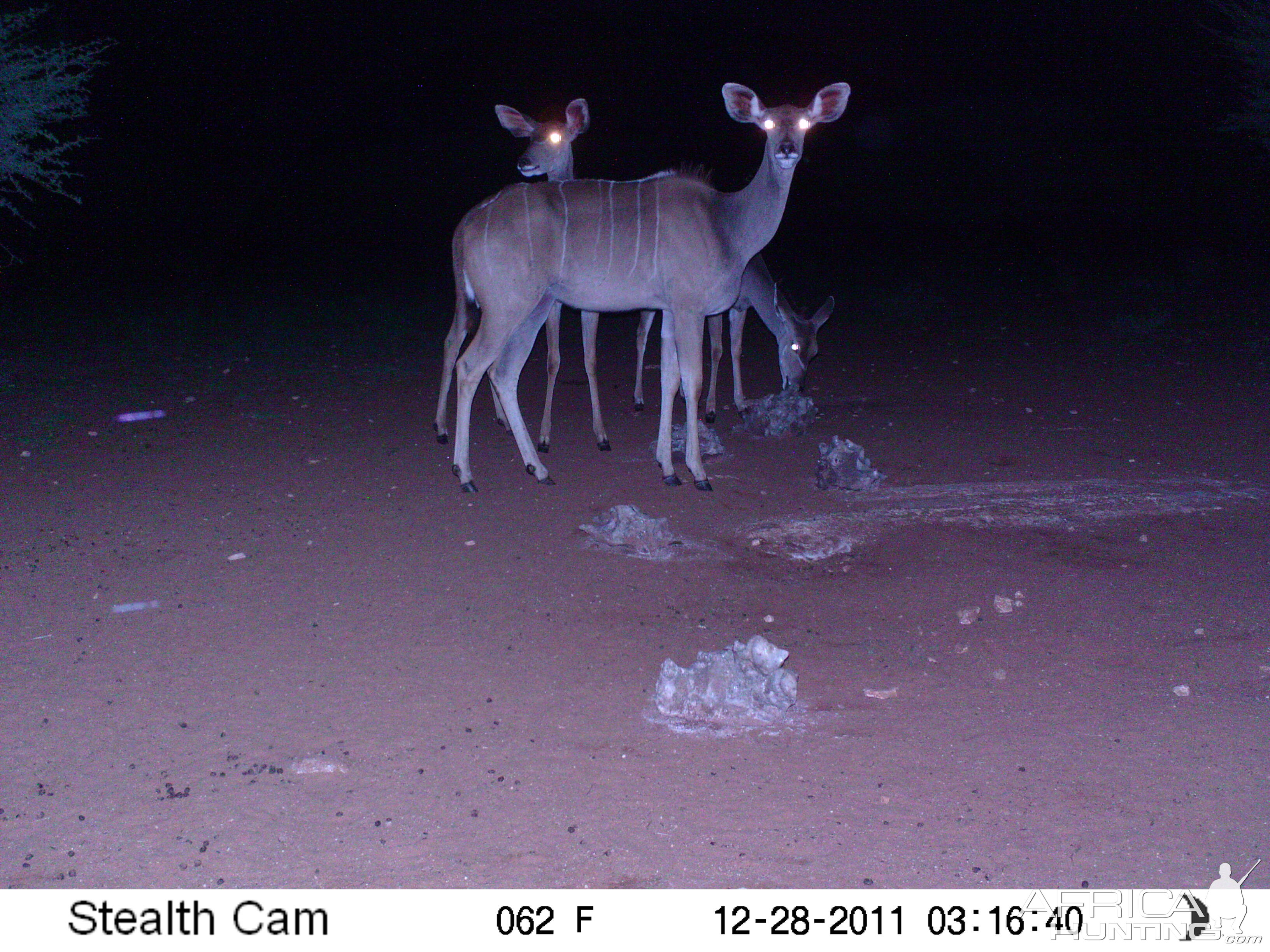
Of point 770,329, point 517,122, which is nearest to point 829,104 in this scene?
point 770,329

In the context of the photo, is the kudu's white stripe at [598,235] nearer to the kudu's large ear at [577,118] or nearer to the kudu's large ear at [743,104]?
the kudu's large ear at [743,104]

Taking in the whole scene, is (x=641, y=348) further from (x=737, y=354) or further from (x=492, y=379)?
(x=492, y=379)

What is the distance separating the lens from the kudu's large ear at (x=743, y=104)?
7824mm

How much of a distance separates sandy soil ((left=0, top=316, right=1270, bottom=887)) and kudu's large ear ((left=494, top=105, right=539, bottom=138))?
246 centimetres

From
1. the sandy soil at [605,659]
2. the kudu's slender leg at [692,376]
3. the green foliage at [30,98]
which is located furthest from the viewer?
the green foliage at [30,98]

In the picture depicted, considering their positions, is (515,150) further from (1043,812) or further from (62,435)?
(1043,812)

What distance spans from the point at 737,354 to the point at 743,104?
2928 mm

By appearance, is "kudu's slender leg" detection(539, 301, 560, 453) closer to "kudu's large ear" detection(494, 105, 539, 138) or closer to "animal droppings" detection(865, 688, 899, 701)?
"kudu's large ear" detection(494, 105, 539, 138)

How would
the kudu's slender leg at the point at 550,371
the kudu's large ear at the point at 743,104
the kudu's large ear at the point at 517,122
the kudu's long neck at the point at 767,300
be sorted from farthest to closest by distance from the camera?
the kudu's long neck at the point at 767,300 → the kudu's large ear at the point at 517,122 → the kudu's slender leg at the point at 550,371 → the kudu's large ear at the point at 743,104

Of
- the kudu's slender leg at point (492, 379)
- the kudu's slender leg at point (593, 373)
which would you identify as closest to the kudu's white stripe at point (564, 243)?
the kudu's slender leg at point (492, 379)

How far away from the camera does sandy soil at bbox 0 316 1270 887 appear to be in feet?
12.9

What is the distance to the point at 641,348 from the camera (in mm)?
10156

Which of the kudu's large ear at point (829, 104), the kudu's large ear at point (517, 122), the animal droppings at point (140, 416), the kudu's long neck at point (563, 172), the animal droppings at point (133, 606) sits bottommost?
the animal droppings at point (140, 416)

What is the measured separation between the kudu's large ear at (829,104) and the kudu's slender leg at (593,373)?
85.0 inches
